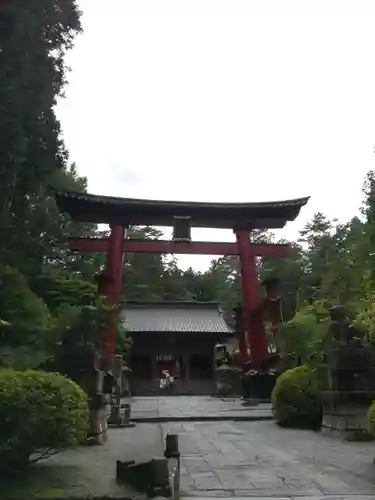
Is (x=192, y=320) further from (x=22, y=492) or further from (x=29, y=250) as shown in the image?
(x=22, y=492)

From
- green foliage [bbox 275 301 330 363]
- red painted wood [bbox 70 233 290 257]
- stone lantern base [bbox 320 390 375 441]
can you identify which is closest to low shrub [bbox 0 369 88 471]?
stone lantern base [bbox 320 390 375 441]

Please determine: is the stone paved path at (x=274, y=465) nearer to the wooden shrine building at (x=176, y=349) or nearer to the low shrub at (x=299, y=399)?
the low shrub at (x=299, y=399)

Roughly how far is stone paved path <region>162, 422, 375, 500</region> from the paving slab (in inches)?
33.1

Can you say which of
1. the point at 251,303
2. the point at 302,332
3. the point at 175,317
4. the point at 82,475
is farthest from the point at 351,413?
the point at 175,317

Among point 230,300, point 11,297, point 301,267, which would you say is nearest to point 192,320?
point 301,267

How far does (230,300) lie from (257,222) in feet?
95.7

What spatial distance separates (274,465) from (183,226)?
16.6 meters

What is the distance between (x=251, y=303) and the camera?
2408 cm

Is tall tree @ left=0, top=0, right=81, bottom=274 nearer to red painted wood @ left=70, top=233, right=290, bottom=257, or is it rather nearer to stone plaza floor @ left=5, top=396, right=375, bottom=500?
red painted wood @ left=70, top=233, right=290, bottom=257

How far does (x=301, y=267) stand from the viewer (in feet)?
145

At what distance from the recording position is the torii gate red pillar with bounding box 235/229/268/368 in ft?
76.8

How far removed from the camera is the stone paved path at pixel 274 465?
20.3 feet

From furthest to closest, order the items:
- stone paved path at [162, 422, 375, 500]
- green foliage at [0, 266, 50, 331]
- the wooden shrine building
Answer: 1. the wooden shrine building
2. green foliage at [0, 266, 50, 331]
3. stone paved path at [162, 422, 375, 500]

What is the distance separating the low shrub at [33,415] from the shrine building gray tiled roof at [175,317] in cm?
2926
